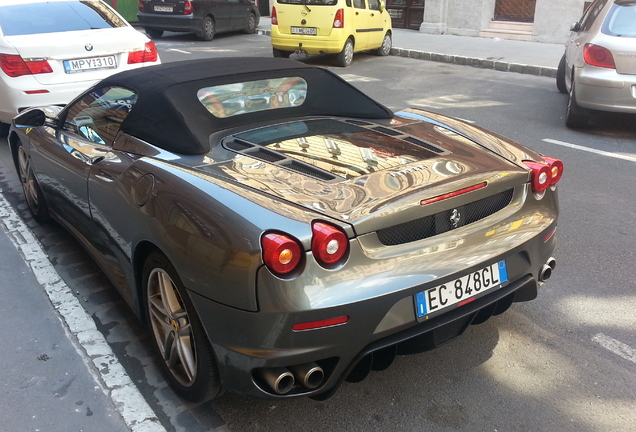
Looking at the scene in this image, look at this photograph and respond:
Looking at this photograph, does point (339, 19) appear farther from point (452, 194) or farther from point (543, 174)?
point (452, 194)

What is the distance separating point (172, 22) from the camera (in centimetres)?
1742

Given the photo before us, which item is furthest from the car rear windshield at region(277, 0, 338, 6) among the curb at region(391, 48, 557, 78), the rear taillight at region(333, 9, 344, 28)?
the curb at region(391, 48, 557, 78)

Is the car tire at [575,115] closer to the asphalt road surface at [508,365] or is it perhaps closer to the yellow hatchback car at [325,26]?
the asphalt road surface at [508,365]

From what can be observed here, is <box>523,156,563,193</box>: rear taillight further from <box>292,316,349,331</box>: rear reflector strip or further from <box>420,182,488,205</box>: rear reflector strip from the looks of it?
<box>292,316,349,331</box>: rear reflector strip

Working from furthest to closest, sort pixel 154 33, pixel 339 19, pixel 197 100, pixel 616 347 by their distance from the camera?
1. pixel 154 33
2. pixel 339 19
3. pixel 197 100
4. pixel 616 347

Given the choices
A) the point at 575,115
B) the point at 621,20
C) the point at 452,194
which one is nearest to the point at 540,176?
the point at 452,194

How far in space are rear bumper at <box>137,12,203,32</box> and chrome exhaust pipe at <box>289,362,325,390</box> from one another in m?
16.3

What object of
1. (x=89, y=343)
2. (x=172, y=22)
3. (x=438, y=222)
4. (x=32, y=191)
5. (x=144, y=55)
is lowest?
(x=89, y=343)

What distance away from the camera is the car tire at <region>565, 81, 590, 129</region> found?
757 centimetres

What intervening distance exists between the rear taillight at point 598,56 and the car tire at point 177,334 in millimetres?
6211

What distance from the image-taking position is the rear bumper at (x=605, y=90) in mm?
7039

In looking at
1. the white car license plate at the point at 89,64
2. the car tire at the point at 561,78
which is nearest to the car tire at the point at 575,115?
the car tire at the point at 561,78

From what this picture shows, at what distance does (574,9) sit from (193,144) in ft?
48.7

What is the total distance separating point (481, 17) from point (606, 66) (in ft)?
34.9
